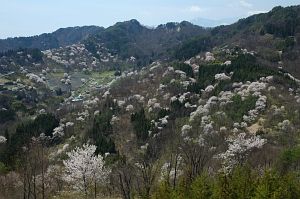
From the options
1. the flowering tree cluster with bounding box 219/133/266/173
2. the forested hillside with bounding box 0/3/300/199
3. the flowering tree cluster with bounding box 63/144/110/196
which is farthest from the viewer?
the flowering tree cluster with bounding box 219/133/266/173

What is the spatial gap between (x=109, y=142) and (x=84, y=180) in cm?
3633

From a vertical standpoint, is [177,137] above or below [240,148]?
above

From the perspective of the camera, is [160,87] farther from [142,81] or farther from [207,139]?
[207,139]

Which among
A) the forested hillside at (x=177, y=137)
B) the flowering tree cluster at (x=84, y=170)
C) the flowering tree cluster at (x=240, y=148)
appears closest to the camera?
the forested hillside at (x=177, y=137)

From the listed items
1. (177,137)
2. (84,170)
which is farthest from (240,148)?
(84,170)

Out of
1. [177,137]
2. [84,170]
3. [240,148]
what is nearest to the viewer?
[84,170]

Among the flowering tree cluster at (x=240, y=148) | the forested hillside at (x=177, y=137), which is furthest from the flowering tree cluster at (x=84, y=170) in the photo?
→ the flowering tree cluster at (x=240, y=148)

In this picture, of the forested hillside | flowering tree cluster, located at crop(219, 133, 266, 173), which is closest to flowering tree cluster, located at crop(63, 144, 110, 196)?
the forested hillside

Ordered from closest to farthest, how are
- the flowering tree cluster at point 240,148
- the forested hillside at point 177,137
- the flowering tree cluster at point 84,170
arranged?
the forested hillside at point 177,137 → the flowering tree cluster at point 84,170 → the flowering tree cluster at point 240,148

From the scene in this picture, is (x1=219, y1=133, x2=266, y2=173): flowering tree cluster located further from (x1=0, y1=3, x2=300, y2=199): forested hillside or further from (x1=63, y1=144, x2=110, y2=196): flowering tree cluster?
(x1=63, y1=144, x2=110, y2=196): flowering tree cluster

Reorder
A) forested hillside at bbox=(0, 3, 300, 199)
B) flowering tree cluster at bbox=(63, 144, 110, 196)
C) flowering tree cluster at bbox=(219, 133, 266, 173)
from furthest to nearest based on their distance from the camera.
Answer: flowering tree cluster at bbox=(219, 133, 266, 173) → flowering tree cluster at bbox=(63, 144, 110, 196) → forested hillside at bbox=(0, 3, 300, 199)

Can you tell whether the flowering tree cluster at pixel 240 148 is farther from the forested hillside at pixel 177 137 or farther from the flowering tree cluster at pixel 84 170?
the flowering tree cluster at pixel 84 170

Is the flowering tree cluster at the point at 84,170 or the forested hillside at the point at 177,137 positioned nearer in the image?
the forested hillside at the point at 177,137

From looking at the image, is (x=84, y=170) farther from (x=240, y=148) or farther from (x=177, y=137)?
(x=177, y=137)
